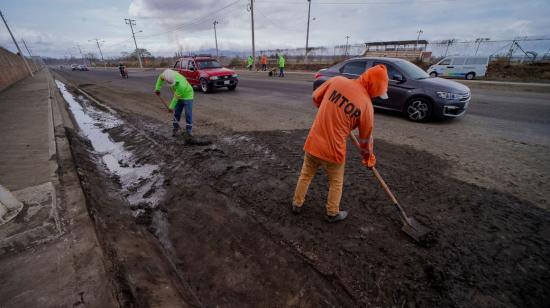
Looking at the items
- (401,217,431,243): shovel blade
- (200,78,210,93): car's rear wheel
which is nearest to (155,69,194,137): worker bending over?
(401,217,431,243): shovel blade

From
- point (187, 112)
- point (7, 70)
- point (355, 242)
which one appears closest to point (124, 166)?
point (187, 112)

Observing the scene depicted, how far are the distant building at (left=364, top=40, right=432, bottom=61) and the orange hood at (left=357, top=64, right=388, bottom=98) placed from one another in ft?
93.1

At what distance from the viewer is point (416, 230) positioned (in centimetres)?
246

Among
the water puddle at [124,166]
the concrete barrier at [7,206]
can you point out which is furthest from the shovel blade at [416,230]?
the concrete barrier at [7,206]

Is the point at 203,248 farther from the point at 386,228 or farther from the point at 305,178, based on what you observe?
the point at 386,228

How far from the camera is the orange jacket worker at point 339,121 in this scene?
2.21m

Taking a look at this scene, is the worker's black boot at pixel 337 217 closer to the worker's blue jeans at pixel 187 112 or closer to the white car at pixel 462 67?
the worker's blue jeans at pixel 187 112

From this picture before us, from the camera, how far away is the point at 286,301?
1886 mm

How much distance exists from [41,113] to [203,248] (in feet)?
29.9

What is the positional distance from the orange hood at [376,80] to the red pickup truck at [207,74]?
1038 centimetres

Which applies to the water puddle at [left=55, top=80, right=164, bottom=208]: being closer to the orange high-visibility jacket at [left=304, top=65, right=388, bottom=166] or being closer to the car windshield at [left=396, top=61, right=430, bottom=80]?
the orange high-visibility jacket at [left=304, top=65, right=388, bottom=166]

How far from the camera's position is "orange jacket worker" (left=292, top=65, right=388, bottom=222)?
7.25 feet

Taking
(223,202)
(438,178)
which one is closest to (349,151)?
(438,178)

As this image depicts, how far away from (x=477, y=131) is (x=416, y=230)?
4.68 m
